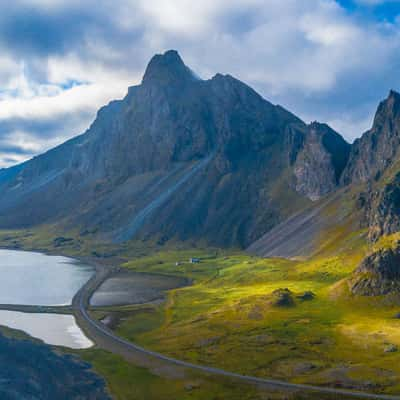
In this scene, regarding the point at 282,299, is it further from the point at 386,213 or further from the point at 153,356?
the point at 386,213

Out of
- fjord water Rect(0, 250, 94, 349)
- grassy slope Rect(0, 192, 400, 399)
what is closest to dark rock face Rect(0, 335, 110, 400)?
grassy slope Rect(0, 192, 400, 399)

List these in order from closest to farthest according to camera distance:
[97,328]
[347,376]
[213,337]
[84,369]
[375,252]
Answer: [347,376] → [84,369] → [213,337] → [97,328] → [375,252]

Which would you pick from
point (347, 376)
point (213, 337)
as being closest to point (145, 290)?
point (213, 337)

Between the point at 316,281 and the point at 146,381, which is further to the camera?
the point at 316,281

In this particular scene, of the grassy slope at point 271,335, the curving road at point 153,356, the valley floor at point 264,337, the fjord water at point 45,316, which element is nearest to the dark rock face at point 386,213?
the valley floor at point 264,337

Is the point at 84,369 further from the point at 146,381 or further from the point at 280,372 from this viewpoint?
the point at 280,372

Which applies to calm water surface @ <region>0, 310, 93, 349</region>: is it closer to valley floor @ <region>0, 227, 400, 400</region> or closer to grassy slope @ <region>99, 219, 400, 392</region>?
valley floor @ <region>0, 227, 400, 400</region>
